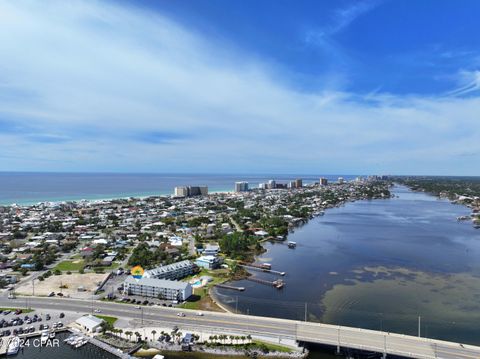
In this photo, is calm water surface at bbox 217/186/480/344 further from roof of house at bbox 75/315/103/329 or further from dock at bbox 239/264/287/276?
roof of house at bbox 75/315/103/329

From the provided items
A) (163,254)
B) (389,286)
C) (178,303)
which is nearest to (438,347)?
(389,286)

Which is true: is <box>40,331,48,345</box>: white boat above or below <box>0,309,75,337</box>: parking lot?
below

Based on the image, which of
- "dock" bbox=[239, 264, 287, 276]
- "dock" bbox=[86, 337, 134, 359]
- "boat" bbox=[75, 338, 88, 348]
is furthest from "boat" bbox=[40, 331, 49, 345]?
"dock" bbox=[239, 264, 287, 276]

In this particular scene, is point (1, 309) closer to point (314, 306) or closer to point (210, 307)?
point (210, 307)

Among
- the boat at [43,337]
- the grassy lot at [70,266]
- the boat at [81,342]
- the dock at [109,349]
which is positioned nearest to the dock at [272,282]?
the dock at [109,349]

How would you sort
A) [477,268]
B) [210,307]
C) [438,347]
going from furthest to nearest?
[477,268] < [210,307] < [438,347]

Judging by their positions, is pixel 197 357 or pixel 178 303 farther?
pixel 178 303

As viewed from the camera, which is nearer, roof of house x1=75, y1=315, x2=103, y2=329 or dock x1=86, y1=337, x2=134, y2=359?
dock x1=86, y1=337, x2=134, y2=359
